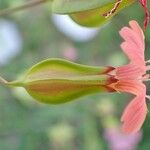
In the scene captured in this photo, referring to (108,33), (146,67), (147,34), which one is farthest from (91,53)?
(146,67)

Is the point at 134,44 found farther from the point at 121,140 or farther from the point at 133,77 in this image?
the point at 121,140

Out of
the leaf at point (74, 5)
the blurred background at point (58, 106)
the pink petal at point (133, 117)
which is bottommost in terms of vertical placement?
the pink petal at point (133, 117)

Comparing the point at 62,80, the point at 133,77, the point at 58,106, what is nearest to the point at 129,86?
the point at 133,77

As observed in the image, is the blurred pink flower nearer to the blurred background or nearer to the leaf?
the blurred background

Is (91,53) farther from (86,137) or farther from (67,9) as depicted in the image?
(67,9)

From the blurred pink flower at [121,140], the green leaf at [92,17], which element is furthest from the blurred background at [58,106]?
the green leaf at [92,17]

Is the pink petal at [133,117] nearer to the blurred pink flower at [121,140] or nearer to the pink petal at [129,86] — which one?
the pink petal at [129,86]
